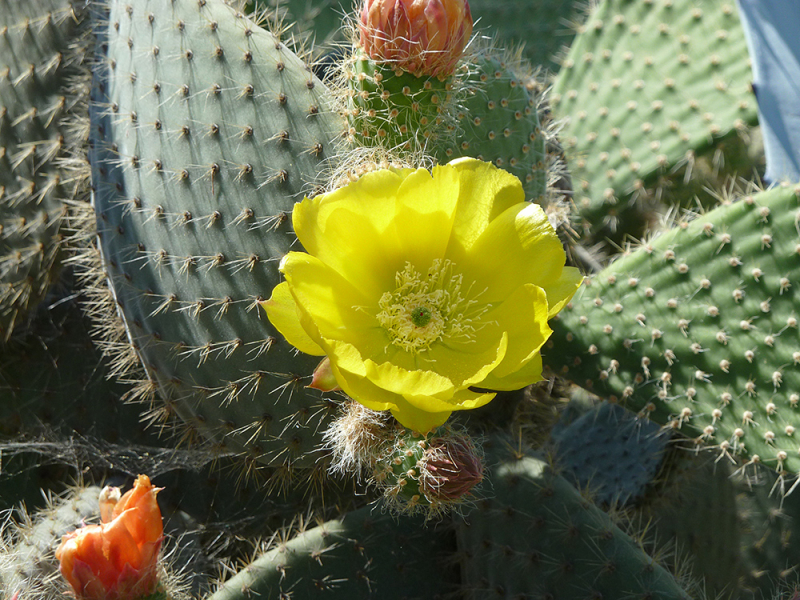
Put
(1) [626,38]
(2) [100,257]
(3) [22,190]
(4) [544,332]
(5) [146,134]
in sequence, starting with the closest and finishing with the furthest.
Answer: (4) [544,332] → (5) [146,134] → (2) [100,257] → (3) [22,190] → (1) [626,38]

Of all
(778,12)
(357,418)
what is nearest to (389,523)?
(357,418)

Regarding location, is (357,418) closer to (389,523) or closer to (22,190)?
(389,523)

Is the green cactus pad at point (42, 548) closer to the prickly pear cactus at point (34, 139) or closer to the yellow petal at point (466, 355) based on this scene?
the prickly pear cactus at point (34, 139)

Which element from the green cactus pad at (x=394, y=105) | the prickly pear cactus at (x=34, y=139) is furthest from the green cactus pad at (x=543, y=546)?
the prickly pear cactus at (x=34, y=139)

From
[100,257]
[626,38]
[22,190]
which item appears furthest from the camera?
[626,38]

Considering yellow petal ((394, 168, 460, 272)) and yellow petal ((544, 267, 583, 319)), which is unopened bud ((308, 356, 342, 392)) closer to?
yellow petal ((394, 168, 460, 272))

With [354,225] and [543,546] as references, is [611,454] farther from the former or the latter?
[354,225]

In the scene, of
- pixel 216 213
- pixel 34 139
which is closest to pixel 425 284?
pixel 216 213
